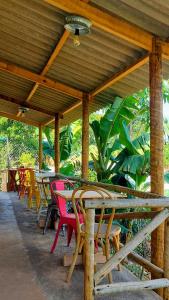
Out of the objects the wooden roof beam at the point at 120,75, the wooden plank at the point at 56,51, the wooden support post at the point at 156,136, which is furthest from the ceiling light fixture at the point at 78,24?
the wooden roof beam at the point at 120,75

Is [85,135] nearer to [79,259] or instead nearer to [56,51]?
[56,51]

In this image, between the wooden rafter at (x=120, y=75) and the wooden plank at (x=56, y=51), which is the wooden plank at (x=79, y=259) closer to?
the wooden rafter at (x=120, y=75)

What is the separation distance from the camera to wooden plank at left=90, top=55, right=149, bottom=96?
14.4 feet

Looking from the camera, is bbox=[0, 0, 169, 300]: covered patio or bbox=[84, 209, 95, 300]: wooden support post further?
bbox=[0, 0, 169, 300]: covered patio

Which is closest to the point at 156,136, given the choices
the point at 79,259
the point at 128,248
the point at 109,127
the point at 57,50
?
the point at 128,248

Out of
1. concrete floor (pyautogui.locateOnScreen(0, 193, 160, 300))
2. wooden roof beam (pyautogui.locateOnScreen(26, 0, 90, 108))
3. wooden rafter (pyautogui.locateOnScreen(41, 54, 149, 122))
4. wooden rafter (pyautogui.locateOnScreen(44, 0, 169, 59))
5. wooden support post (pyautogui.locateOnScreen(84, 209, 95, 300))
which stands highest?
wooden roof beam (pyautogui.locateOnScreen(26, 0, 90, 108))

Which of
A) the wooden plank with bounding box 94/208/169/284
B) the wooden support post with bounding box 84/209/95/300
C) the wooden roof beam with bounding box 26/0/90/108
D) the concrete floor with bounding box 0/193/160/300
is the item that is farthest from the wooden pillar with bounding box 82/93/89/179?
the wooden support post with bounding box 84/209/95/300

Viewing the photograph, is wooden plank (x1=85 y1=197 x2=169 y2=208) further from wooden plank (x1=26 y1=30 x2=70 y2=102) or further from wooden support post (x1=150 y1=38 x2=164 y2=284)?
wooden plank (x1=26 y1=30 x2=70 y2=102)

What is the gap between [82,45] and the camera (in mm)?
4590

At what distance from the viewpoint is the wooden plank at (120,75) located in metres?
4.40

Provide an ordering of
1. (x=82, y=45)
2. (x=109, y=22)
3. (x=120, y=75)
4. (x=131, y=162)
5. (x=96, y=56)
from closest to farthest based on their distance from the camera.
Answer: (x=109, y=22) < (x=82, y=45) < (x=96, y=56) < (x=120, y=75) < (x=131, y=162)

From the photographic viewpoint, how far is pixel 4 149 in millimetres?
18031

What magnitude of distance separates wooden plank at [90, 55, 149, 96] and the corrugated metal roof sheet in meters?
0.07

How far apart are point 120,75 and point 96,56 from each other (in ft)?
1.76
